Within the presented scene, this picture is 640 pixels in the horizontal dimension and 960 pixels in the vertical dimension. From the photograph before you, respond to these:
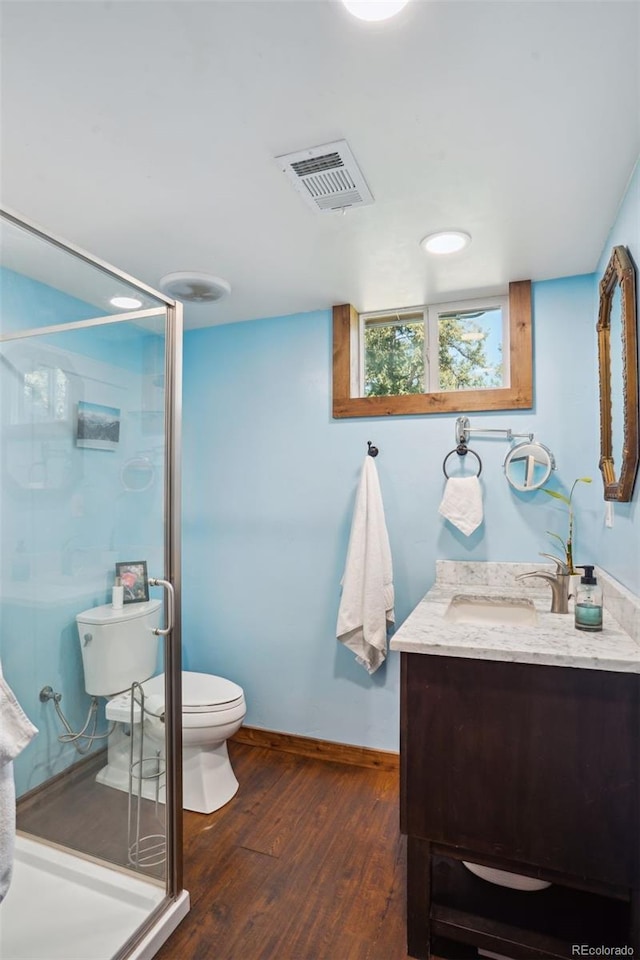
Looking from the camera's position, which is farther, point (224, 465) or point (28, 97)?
point (224, 465)

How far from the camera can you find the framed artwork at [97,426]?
1570mm

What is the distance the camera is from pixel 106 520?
5.21 ft

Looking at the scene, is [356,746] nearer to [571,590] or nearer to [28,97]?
[571,590]

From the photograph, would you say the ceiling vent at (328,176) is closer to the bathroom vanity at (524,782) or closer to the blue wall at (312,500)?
the blue wall at (312,500)

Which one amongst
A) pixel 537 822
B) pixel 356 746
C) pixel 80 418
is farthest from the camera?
pixel 356 746

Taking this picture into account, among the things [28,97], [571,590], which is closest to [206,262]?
[28,97]

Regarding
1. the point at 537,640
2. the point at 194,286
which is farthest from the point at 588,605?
the point at 194,286

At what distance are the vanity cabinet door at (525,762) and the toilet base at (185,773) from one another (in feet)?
2.56

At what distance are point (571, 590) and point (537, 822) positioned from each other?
1.02m

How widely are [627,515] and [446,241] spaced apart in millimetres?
1172

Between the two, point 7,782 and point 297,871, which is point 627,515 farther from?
point 7,782

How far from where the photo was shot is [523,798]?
4.48 feet

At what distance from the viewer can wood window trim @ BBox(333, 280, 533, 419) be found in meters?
2.31

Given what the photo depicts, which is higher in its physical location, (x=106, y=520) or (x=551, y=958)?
(x=106, y=520)
